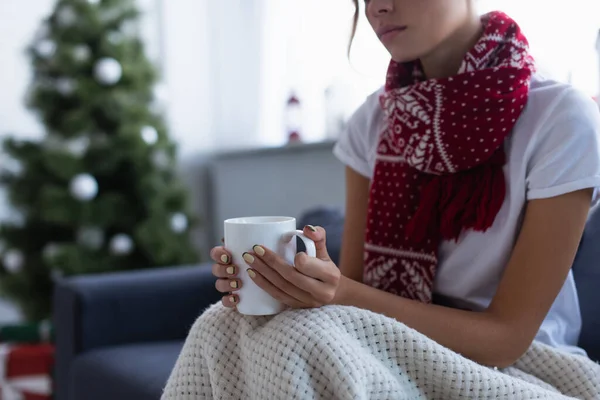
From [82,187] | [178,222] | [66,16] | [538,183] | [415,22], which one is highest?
[66,16]

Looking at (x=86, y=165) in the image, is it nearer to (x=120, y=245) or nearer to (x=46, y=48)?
(x=120, y=245)

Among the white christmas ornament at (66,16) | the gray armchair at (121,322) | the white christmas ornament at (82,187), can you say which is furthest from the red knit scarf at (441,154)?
the white christmas ornament at (66,16)

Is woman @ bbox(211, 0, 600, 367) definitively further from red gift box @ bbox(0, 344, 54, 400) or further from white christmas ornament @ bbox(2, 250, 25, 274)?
white christmas ornament @ bbox(2, 250, 25, 274)

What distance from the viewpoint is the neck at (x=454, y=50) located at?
112 centimetres

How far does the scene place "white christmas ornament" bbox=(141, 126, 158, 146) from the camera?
2738 mm

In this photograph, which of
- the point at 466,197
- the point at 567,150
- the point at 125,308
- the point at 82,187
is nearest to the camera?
the point at 567,150

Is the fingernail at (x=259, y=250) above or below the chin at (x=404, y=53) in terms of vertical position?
below

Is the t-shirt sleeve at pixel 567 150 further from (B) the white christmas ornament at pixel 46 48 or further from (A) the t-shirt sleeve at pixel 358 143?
(B) the white christmas ornament at pixel 46 48

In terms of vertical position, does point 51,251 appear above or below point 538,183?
below

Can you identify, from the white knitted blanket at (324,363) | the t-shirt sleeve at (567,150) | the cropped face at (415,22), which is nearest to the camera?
the white knitted blanket at (324,363)

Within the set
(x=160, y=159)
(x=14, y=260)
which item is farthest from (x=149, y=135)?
(x=14, y=260)

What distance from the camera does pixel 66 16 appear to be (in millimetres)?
2717

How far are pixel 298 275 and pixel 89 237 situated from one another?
2086 millimetres

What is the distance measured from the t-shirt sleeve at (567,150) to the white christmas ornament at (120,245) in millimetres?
2012
